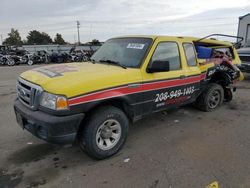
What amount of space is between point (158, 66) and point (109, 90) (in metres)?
0.90

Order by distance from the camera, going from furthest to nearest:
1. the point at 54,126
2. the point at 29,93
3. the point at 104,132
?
the point at 104,132 < the point at 29,93 < the point at 54,126

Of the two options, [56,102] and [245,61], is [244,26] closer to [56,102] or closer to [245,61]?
[245,61]

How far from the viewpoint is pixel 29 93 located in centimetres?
319

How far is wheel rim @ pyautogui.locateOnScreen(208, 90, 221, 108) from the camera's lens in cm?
556

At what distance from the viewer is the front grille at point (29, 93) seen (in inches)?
119

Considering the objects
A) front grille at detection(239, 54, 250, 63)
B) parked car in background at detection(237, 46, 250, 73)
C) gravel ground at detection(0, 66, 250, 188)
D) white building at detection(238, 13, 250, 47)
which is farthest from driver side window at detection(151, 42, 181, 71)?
white building at detection(238, 13, 250, 47)

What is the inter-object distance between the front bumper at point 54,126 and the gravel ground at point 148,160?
543 millimetres

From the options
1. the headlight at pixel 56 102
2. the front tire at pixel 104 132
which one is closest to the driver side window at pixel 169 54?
the front tire at pixel 104 132

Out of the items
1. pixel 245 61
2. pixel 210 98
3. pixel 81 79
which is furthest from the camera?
pixel 245 61

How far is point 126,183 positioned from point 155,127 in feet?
6.45

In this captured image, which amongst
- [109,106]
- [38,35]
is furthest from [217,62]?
[38,35]

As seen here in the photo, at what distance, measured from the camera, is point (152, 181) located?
2.93 meters

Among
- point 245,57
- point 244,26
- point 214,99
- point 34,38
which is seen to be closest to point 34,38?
point 34,38

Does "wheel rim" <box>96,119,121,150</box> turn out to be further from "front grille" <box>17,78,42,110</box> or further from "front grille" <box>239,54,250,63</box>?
"front grille" <box>239,54,250,63</box>
